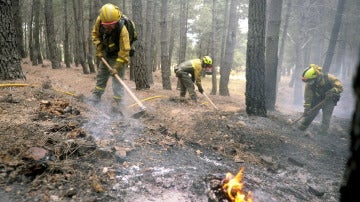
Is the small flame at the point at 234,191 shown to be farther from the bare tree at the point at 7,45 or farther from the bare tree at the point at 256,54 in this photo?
the bare tree at the point at 7,45

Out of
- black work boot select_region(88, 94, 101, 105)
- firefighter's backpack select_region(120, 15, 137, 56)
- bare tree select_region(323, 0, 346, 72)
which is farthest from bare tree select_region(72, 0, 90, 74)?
bare tree select_region(323, 0, 346, 72)

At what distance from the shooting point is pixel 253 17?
24.8 feet

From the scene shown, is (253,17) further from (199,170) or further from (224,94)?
(224,94)

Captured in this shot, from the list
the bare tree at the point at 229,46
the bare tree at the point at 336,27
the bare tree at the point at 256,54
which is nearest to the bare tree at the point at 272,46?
the bare tree at the point at 256,54

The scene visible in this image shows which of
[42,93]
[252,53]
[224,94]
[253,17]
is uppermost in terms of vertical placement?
[253,17]

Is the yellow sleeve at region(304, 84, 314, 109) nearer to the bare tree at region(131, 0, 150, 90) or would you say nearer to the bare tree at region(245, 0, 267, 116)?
the bare tree at region(245, 0, 267, 116)

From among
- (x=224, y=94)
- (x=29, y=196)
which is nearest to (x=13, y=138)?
(x=29, y=196)

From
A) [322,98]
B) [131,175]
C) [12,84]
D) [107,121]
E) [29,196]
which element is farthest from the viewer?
[322,98]

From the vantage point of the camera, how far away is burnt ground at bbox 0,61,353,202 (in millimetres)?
3340

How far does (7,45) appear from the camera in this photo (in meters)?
6.40

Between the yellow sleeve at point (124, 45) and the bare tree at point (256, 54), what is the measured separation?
3328 mm

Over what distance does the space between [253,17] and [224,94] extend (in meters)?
7.35

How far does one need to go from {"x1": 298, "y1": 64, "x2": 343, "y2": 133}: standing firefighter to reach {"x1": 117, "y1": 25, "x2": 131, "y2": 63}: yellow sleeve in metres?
5.36

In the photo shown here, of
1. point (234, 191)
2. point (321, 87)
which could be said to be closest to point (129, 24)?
point (234, 191)
